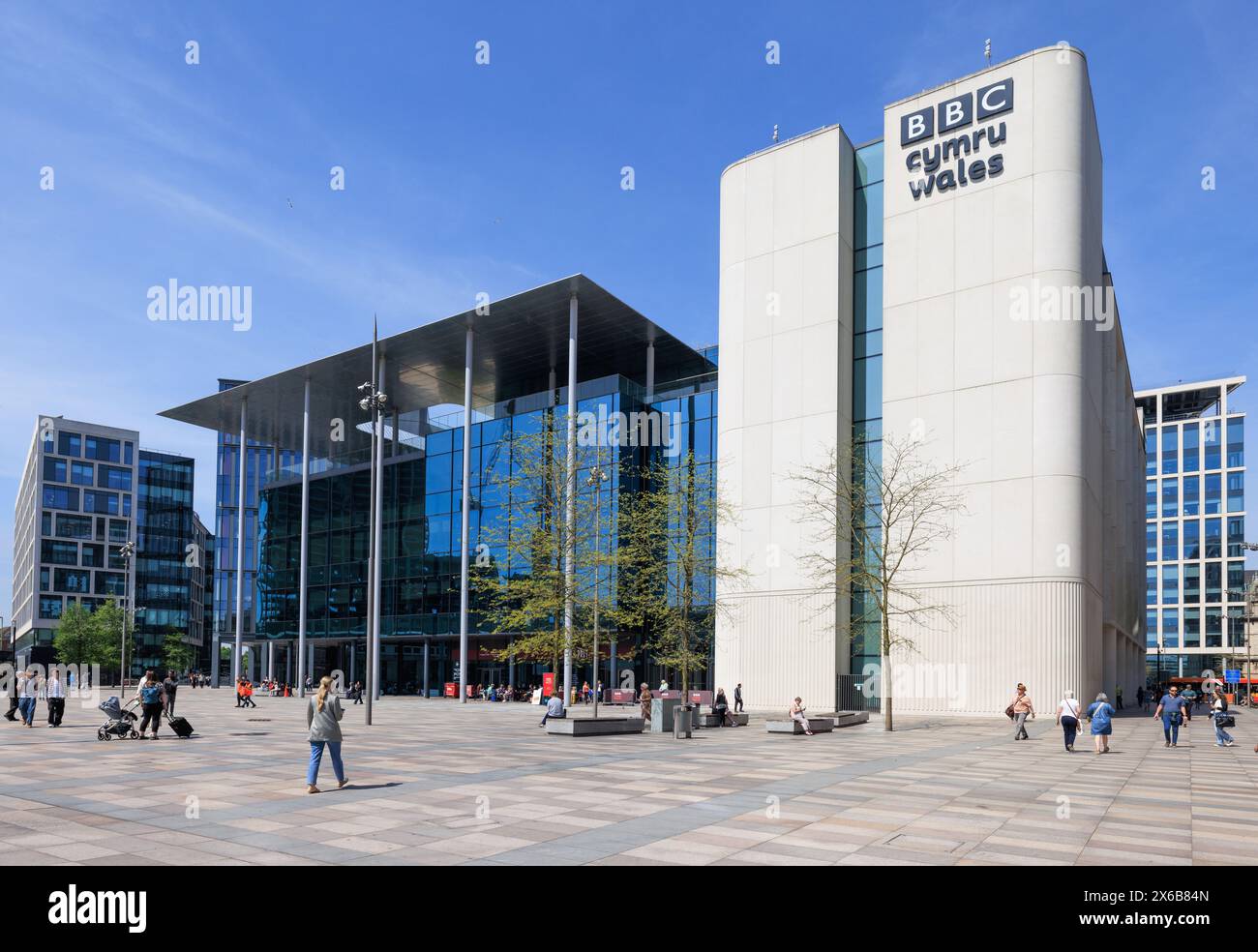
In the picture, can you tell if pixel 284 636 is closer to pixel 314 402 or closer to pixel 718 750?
pixel 314 402

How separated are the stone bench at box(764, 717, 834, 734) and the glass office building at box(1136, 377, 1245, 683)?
102 m

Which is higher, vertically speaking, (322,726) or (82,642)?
(322,726)

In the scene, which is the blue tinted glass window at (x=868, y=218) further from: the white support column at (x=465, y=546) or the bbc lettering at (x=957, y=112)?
the white support column at (x=465, y=546)

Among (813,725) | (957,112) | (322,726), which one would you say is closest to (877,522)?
(813,725)

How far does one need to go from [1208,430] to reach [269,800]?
131m

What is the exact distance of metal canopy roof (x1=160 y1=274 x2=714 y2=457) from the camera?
56031 millimetres

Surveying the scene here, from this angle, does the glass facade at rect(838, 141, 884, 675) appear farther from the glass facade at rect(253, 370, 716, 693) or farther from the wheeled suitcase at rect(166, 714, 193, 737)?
the wheeled suitcase at rect(166, 714, 193, 737)

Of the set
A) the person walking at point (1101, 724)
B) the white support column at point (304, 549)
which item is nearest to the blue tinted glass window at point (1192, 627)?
the white support column at point (304, 549)

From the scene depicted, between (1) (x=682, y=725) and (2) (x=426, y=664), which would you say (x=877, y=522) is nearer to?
(1) (x=682, y=725)

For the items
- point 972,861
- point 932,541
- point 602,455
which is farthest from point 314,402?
point 972,861
